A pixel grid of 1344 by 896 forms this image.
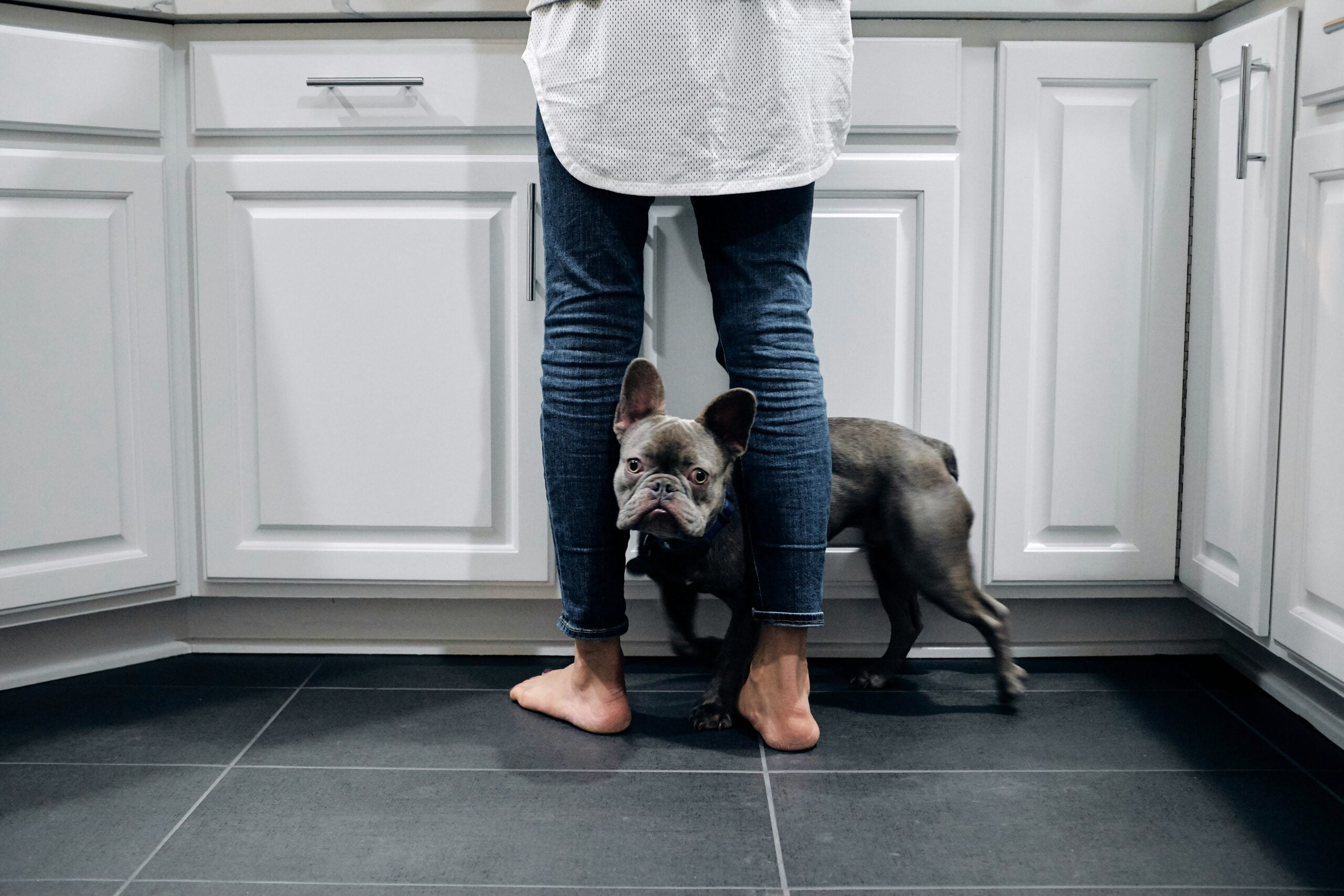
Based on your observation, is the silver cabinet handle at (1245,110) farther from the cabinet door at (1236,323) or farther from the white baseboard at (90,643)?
the white baseboard at (90,643)

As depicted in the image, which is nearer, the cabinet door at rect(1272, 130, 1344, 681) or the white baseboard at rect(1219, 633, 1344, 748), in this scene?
the cabinet door at rect(1272, 130, 1344, 681)

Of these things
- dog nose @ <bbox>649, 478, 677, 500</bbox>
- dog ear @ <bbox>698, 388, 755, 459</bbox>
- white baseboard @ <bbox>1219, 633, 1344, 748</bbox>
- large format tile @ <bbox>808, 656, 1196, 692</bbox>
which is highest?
dog ear @ <bbox>698, 388, 755, 459</bbox>

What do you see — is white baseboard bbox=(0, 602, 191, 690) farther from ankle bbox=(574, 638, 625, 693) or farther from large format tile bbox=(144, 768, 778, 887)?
ankle bbox=(574, 638, 625, 693)

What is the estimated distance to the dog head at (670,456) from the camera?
1.18 meters

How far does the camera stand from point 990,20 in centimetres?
148

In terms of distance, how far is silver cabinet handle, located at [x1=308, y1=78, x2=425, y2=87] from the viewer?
1461 millimetres

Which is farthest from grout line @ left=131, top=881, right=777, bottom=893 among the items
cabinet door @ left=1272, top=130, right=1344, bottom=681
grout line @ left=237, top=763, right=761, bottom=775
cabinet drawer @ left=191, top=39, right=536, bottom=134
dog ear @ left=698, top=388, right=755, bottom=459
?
cabinet drawer @ left=191, top=39, right=536, bottom=134

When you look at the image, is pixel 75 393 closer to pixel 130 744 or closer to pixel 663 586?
pixel 130 744

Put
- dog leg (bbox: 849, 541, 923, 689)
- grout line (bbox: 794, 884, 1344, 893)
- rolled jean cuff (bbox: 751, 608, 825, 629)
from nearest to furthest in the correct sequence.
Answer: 1. grout line (bbox: 794, 884, 1344, 893)
2. rolled jean cuff (bbox: 751, 608, 825, 629)
3. dog leg (bbox: 849, 541, 923, 689)

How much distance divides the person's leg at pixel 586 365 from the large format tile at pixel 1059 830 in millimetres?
313

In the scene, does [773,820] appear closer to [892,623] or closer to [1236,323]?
[892,623]

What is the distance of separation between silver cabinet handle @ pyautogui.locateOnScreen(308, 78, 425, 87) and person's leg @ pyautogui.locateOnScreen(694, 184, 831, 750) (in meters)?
0.47

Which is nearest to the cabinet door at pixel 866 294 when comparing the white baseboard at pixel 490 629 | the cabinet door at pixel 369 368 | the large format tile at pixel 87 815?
the cabinet door at pixel 369 368

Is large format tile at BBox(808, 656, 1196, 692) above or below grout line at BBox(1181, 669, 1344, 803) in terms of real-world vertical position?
above
